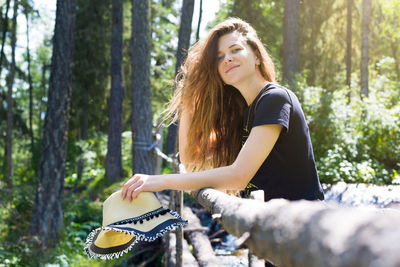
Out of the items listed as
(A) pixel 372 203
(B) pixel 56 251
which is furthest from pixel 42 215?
(A) pixel 372 203

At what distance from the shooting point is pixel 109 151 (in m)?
15.6

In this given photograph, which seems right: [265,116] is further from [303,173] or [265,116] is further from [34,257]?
[34,257]

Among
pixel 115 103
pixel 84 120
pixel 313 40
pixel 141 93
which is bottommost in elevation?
pixel 84 120

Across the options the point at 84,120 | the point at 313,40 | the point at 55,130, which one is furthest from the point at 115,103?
the point at 313,40

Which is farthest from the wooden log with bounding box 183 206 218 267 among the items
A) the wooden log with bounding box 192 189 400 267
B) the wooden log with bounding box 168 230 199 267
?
the wooden log with bounding box 192 189 400 267

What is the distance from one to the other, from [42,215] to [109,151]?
7.49 meters

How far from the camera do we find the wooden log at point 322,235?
61 centimetres

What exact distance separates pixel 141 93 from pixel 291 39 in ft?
17.7

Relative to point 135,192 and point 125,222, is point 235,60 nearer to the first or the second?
point 135,192

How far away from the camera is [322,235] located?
71 cm

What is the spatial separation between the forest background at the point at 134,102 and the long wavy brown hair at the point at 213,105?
822 mm

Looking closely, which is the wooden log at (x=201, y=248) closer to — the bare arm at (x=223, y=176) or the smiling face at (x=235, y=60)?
the smiling face at (x=235, y=60)

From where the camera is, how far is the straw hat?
1.91 metres

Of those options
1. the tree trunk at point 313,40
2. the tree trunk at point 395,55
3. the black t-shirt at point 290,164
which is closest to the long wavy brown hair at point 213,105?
the black t-shirt at point 290,164
